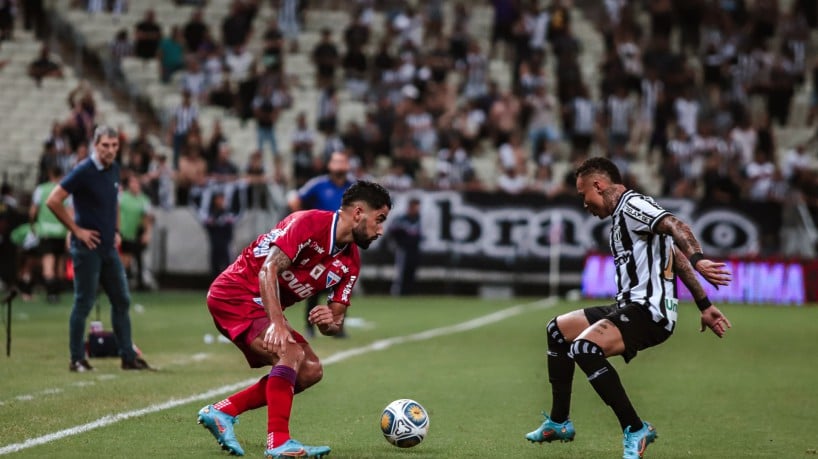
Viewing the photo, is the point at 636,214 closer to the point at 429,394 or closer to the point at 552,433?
the point at 552,433

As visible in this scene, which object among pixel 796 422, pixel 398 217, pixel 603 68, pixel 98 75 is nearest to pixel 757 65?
pixel 603 68

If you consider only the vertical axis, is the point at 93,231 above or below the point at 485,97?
below

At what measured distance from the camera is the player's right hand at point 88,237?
477 inches

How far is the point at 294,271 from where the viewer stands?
26.8 feet

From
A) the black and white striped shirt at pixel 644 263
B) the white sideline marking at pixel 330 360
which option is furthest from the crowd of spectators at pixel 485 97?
the black and white striped shirt at pixel 644 263

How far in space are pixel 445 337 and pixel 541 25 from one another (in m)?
16.3

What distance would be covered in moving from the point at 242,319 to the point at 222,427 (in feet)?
2.24

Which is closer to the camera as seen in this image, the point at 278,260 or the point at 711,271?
the point at 711,271

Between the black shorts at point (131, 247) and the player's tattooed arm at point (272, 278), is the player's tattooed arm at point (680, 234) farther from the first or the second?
the black shorts at point (131, 247)

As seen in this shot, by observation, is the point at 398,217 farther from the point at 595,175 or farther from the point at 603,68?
the point at 595,175

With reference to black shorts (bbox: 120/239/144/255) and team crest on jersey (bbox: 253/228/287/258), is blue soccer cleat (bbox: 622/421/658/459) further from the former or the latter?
black shorts (bbox: 120/239/144/255)

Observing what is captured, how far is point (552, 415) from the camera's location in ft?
28.7

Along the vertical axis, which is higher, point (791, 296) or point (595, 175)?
point (595, 175)

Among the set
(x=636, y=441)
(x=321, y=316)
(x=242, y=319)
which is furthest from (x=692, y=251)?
(x=242, y=319)
